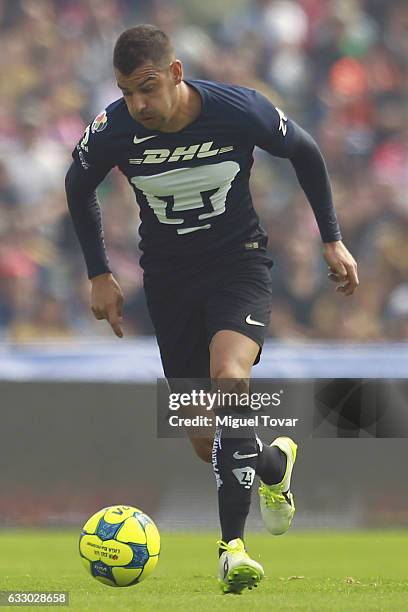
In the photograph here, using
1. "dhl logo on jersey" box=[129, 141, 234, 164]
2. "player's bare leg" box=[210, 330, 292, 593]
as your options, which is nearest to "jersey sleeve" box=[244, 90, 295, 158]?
"dhl logo on jersey" box=[129, 141, 234, 164]

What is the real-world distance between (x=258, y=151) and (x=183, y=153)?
25.5 feet

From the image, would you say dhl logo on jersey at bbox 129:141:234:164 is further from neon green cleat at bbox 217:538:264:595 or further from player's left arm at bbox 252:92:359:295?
neon green cleat at bbox 217:538:264:595

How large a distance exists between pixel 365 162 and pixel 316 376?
363 centimetres

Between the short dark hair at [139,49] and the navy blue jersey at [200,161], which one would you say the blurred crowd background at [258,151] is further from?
the short dark hair at [139,49]

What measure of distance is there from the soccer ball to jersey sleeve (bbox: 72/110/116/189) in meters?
1.55

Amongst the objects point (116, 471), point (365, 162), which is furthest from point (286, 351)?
point (365, 162)

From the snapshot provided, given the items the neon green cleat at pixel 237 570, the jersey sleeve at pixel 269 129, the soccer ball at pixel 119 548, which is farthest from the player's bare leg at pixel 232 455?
the jersey sleeve at pixel 269 129

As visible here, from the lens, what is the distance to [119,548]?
5316 mm

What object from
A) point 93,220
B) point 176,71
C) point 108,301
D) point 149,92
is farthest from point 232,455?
point 176,71

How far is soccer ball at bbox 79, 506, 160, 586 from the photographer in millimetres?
5332

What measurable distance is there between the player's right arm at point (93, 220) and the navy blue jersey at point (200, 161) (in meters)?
0.01

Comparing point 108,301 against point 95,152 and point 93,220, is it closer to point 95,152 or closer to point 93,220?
point 93,220

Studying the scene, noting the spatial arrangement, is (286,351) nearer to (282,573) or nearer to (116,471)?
(116,471)

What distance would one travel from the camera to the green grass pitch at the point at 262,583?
4.79 metres
